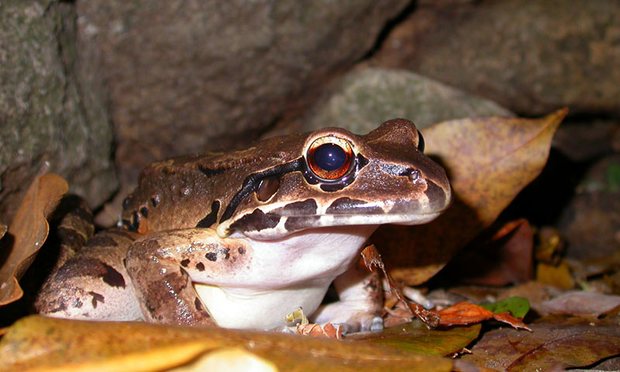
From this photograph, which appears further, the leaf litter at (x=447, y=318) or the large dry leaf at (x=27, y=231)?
the large dry leaf at (x=27, y=231)

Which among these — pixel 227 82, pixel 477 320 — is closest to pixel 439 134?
pixel 477 320

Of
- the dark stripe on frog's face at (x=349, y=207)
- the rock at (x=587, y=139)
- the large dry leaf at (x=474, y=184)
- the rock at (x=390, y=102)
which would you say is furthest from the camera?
the rock at (x=587, y=139)

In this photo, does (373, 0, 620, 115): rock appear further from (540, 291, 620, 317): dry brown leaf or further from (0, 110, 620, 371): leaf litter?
(540, 291, 620, 317): dry brown leaf

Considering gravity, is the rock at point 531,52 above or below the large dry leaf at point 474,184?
above

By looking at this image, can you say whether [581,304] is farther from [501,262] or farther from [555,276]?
[555,276]

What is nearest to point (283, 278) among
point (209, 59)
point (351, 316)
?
point (351, 316)

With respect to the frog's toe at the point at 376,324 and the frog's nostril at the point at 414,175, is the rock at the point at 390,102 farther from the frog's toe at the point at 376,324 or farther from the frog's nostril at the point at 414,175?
the frog's nostril at the point at 414,175

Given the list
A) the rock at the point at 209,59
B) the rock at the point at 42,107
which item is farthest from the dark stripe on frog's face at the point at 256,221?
the rock at the point at 209,59
